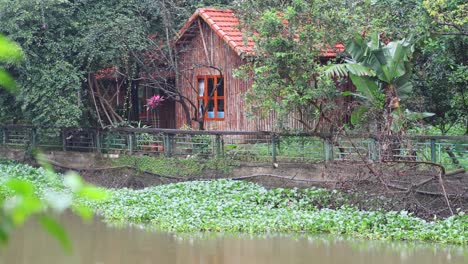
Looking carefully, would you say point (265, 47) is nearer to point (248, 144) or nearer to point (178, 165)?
point (248, 144)

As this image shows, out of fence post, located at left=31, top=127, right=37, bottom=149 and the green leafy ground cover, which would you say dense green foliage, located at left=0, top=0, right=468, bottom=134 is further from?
the green leafy ground cover

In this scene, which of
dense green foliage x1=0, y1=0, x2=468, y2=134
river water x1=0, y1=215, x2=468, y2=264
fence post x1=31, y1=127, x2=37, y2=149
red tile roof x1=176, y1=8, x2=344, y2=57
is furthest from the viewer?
fence post x1=31, y1=127, x2=37, y2=149

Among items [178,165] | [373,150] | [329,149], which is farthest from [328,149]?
[178,165]

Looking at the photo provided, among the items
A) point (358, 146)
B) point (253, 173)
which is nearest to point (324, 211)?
point (358, 146)

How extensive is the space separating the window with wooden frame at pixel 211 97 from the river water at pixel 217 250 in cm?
741

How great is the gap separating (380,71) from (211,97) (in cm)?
708

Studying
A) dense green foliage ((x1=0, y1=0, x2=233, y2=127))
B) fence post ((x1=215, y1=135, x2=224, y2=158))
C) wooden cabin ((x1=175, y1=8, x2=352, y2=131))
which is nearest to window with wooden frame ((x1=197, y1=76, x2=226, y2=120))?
wooden cabin ((x1=175, y1=8, x2=352, y2=131))

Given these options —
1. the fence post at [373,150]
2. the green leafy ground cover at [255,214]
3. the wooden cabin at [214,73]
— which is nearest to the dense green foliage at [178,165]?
the green leafy ground cover at [255,214]

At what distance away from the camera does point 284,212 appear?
1368 cm

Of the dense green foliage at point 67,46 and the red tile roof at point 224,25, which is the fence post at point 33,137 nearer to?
the dense green foliage at point 67,46

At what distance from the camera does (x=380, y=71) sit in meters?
13.9

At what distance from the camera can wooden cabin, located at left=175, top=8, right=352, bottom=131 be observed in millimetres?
19047

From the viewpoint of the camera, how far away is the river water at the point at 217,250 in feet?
34.9

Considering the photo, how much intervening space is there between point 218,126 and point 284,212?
671 cm
